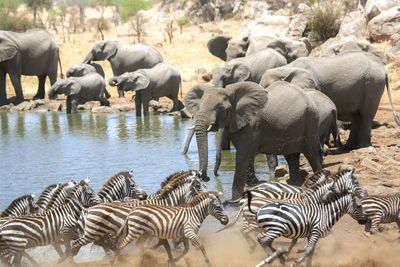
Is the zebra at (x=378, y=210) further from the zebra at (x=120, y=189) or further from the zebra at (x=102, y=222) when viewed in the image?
the zebra at (x=120, y=189)

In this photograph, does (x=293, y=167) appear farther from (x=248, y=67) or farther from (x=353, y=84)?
(x=248, y=67)

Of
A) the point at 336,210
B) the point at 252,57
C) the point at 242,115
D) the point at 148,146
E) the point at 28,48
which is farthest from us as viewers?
the point at 28,48

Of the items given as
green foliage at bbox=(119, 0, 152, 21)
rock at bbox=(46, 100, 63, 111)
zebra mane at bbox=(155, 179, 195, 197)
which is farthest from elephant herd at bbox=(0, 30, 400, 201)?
green foliage at bbox=(119, 0, 152, 21)

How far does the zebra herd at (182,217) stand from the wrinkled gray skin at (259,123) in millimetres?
2123

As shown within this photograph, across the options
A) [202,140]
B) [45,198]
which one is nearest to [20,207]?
[45,198]

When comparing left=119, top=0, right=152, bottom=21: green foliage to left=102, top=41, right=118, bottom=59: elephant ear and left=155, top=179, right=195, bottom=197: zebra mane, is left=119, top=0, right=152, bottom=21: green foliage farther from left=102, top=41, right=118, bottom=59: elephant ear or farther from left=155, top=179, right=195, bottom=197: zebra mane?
left=155, top=179, right=195, bottom=197: zebra mane

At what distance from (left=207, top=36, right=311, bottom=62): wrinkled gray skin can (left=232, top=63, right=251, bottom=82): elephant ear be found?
343 cm

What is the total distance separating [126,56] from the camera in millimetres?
33875

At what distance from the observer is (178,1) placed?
6300 centimetres

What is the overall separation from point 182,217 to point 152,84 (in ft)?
64.3

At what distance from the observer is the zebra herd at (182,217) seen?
29.9 ft

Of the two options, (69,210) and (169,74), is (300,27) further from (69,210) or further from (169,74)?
(69,210)

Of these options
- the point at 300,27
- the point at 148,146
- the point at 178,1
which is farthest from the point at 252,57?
the point at 178,1

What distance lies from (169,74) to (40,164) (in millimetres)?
11726
